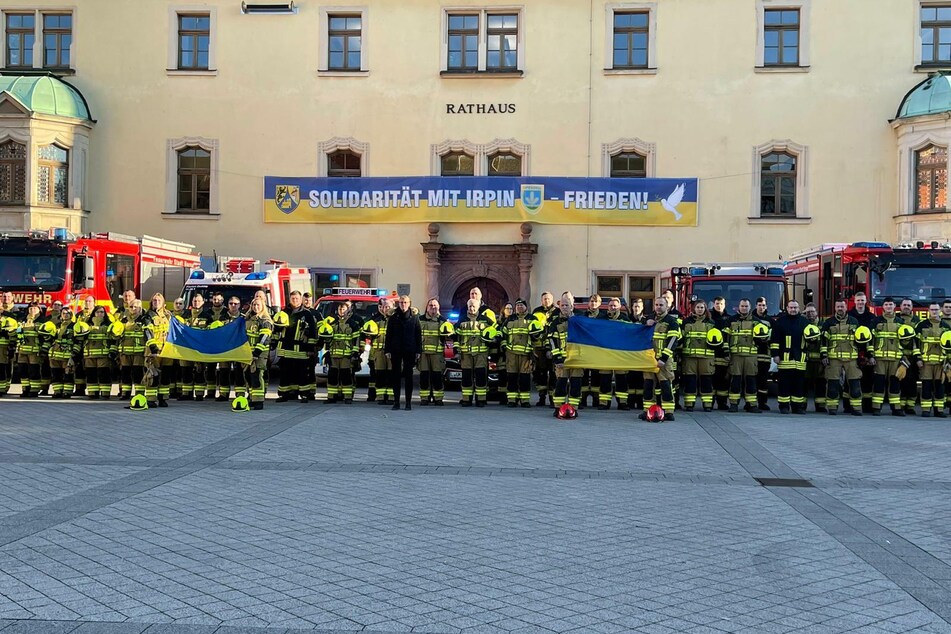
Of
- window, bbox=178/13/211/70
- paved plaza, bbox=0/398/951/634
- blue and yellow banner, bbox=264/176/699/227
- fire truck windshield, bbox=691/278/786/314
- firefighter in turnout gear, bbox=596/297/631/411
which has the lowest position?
paved plaza, bbox=0/398/951/634

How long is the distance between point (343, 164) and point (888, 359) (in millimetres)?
17863

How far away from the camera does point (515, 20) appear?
28.1 meters

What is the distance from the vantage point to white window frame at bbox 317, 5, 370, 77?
92.3 ft

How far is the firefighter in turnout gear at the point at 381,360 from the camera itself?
15.3 meters

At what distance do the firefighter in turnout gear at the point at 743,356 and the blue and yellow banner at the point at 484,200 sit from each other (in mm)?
12816

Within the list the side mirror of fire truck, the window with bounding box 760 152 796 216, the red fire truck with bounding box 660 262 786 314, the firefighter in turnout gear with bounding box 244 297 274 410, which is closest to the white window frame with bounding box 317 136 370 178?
the side mirror of fire truck

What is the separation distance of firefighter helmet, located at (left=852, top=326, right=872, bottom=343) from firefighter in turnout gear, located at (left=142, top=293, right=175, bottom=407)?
1065cm

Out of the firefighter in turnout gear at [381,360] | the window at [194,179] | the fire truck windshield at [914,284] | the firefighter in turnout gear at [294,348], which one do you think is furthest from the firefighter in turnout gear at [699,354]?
the window at [194,179]

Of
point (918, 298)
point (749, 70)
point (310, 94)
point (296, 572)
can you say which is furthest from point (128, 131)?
point (296, 572)

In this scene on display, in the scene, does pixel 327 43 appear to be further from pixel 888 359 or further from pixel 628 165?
pixel 888 359

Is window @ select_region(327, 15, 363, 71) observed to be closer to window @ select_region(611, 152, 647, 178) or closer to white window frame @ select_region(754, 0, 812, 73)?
window @ select_region(611, 152, 647, 178)

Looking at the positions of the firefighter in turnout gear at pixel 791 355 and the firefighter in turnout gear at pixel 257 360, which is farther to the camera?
the firefighter in turnout gear at pixel 791 355

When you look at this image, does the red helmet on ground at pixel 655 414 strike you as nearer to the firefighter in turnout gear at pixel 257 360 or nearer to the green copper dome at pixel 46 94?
the firefighter in turnout gear at pixel 257 360

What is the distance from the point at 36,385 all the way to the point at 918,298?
49.4 feet
